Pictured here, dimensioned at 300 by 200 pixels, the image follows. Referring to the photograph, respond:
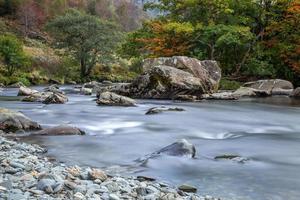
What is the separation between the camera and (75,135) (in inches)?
420

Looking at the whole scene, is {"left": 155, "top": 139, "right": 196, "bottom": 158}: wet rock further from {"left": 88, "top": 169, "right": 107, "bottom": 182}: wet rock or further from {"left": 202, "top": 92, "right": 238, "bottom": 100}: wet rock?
{"left": 202, "top": 92, "right": 238, "bottom": 100}: wet rock

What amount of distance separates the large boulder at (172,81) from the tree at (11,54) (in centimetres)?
1539

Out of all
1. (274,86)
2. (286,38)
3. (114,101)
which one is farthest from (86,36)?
(114,101)

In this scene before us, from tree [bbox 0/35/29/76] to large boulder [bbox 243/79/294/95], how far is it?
18546 mm

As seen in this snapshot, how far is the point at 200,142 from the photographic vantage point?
1044 cm

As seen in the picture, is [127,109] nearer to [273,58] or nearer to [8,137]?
[8,137]

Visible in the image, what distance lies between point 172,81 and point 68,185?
15.4 m

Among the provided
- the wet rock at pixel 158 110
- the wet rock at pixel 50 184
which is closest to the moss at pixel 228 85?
the wet rock at pixel 158 110

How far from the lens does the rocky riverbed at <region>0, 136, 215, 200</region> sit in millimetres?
5043

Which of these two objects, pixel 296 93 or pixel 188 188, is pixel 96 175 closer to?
pixel 188 188

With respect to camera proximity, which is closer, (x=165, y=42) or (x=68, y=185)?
(x=68, y=185)

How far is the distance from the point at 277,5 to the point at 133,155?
74.4 ft

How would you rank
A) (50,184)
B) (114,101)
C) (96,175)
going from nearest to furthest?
(50,184) < (96,175) < (114,101)

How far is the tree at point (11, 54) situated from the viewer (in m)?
34.4
